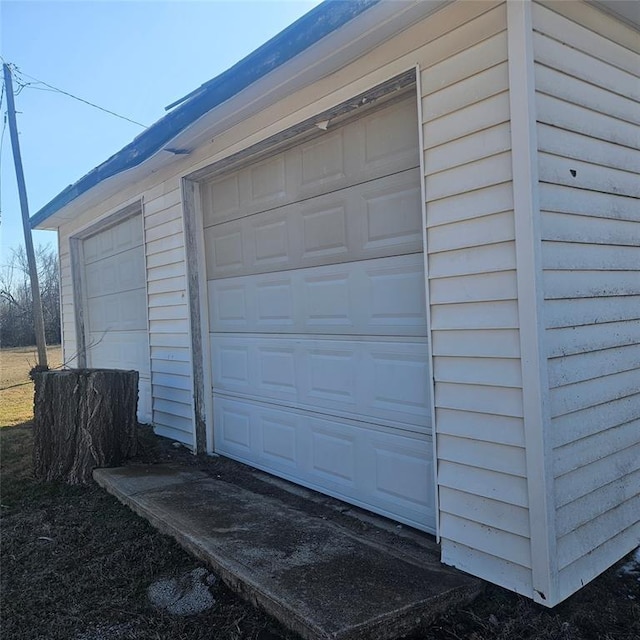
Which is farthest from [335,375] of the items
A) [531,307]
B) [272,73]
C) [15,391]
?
[15,391]

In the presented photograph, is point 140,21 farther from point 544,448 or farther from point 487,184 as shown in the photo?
point 544,448

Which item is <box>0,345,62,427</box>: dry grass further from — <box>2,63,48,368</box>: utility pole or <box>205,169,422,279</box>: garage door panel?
<box>205,169,422,279</box>: garage door panel

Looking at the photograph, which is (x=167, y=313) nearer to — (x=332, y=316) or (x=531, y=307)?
(x=332, y=316)

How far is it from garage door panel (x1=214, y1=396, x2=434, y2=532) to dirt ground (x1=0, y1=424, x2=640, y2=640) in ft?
2.46

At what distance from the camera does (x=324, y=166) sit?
3.65 metres

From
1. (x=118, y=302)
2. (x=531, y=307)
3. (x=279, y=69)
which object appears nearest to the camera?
(x=531, y=307)

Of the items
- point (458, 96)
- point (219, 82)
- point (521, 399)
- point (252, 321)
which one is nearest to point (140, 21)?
point (219, 82)

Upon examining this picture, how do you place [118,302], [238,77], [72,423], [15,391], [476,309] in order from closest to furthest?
[476,309] → [238,77] → [72,423] → [118,302] → [15,391]

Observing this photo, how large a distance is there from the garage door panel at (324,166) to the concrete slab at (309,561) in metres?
2.17

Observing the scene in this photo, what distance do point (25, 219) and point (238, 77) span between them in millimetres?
7455

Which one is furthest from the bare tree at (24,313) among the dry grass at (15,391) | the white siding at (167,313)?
the white siding at (167,313)

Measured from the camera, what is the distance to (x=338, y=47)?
3002 millimetres

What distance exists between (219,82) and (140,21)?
314 cm

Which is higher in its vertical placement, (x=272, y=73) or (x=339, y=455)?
(x=272, y=73)
